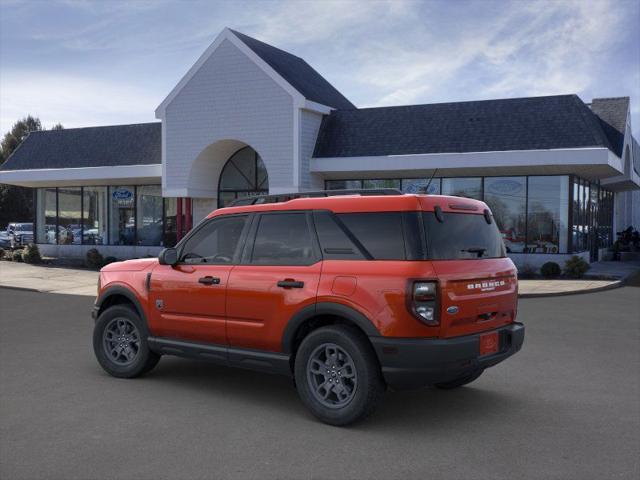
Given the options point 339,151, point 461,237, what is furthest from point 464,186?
point 461,237

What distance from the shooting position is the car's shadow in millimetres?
5785

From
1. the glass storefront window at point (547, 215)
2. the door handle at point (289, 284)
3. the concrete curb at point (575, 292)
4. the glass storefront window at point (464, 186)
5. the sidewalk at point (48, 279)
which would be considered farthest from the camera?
the glass storefront window at point (464, 186)

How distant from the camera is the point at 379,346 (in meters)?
5.33

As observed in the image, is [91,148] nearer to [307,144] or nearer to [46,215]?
[46,215]

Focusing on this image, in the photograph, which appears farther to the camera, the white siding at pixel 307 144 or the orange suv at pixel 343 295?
the white siding at pixel 307 144

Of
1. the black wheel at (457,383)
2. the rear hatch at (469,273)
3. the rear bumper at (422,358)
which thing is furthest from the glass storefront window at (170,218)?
the rear bumper at (422,358)

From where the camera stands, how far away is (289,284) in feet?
19.4

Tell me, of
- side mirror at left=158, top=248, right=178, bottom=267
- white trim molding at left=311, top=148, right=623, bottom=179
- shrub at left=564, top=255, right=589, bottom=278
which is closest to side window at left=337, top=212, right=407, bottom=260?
side mirror at left=158, top=248, right=178, bottom=267

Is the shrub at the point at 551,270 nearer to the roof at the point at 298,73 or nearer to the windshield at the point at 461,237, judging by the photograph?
the roof at the point at 298,73

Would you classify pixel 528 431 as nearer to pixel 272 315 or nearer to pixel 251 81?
pixel 272 315

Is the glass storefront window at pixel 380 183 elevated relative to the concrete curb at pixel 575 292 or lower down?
elevated

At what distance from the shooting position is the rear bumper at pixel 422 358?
17.1 feet

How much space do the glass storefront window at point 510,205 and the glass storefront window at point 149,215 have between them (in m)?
13.5

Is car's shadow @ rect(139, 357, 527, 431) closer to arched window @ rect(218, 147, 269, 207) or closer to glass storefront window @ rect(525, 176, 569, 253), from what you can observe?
glass storefront window @ rect(525, 176, 569, 253)
